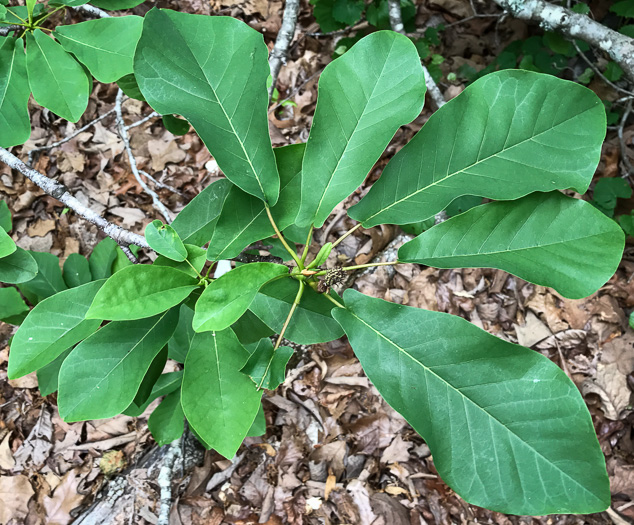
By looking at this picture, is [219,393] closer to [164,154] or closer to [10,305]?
[10,305]

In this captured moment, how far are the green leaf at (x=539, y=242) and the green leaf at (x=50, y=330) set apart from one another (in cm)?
81

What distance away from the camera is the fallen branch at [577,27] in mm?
1786

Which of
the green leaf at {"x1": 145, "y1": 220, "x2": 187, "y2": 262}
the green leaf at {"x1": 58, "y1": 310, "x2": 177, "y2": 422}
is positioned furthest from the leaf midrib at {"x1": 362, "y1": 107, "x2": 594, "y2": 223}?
the green leaf at {"x1": 58, "y1": 310, "x2": 177, "y2": 422}

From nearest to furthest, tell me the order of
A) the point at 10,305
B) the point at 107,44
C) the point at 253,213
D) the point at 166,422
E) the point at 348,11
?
the point at 253,213 < the point at 107,44 < the point at 10,305 < the point at 166,422 < the point at 348,11

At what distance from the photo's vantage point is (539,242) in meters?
0.84

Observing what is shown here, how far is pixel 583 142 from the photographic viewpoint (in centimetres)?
82

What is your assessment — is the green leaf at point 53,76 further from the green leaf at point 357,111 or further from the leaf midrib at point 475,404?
the leaf midrib at point 475,404

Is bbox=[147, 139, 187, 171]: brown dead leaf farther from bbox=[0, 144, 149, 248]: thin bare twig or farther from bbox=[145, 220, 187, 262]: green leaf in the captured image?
bbox=[145, 220, 187, 262]: green leaf

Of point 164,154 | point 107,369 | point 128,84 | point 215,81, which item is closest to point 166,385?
point 107,369

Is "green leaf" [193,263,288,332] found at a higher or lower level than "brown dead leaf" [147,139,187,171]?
higher

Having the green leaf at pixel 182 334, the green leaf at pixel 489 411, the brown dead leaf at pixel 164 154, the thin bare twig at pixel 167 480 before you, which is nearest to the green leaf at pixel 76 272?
the green leaf at pixel 182 334

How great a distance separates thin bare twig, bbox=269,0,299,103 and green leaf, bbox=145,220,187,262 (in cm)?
104

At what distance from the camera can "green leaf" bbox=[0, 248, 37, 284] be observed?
119 cm

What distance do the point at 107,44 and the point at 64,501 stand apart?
2.30 meters
